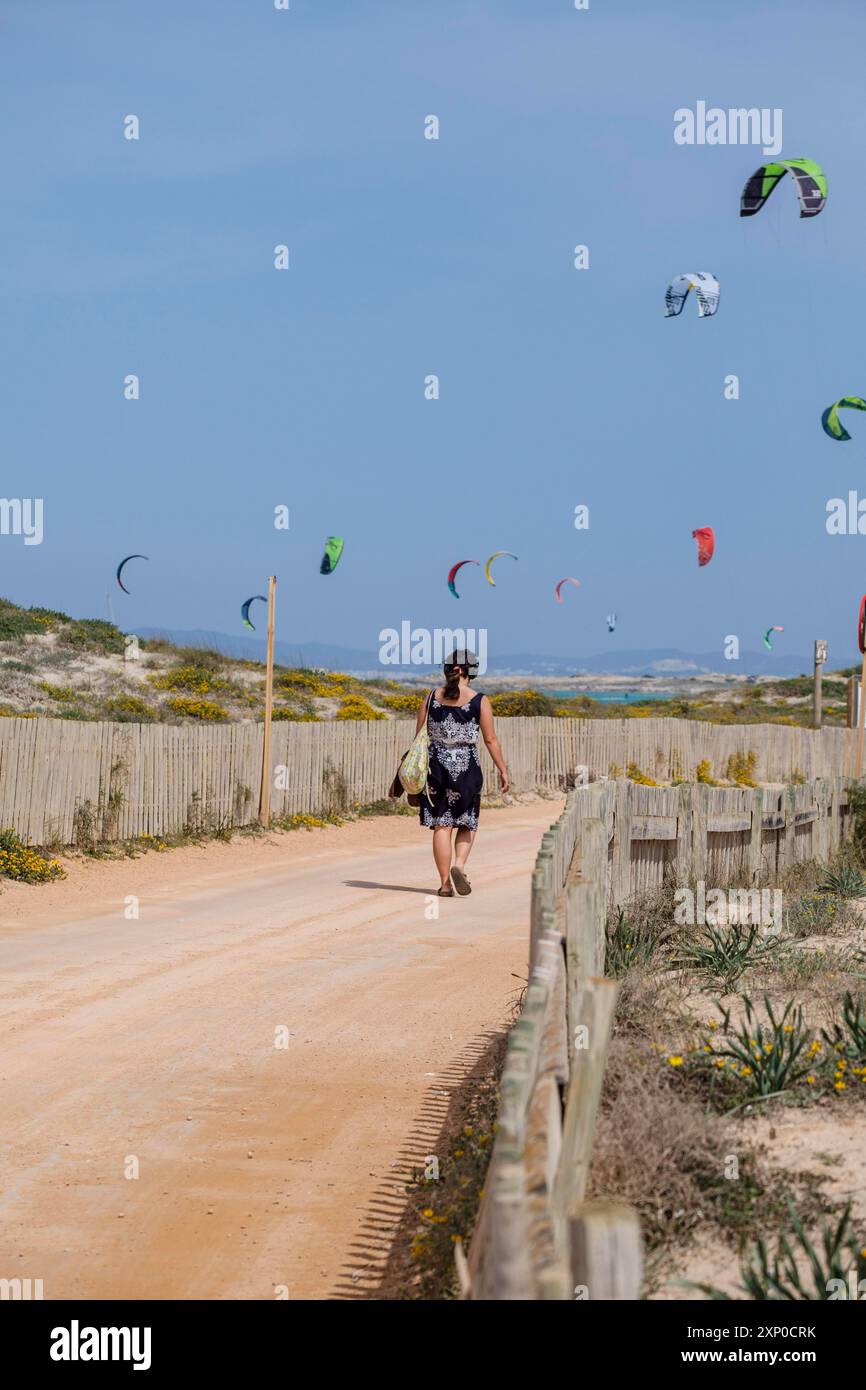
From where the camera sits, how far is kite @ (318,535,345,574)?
2912 cm

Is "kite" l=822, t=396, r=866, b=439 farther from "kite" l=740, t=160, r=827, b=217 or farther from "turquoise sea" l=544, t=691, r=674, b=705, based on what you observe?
"turquoise sea" l=544, t=691, r=674, b=705

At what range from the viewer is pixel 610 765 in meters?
31.7

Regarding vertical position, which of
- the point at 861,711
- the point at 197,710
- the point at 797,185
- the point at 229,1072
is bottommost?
the point at 229,1072

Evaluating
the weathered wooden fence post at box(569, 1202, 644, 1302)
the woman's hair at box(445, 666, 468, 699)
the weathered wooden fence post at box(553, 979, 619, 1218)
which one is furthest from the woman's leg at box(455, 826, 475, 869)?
the weathered wooden fence post at box(569, 1202, 644, 1302)

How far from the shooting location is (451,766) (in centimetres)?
1249

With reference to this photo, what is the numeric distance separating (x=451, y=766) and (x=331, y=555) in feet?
59.3

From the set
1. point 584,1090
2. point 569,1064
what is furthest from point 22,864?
point 584,1090

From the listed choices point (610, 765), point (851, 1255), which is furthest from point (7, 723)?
point (610, 765)

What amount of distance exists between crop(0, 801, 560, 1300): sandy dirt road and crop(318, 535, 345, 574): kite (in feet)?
52.4

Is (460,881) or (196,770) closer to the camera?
(460,881)

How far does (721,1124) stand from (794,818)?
7.21 meters

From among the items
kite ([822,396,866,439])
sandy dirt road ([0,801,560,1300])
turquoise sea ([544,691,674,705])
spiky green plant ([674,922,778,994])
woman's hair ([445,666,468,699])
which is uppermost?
kite ([822,396,866,439])

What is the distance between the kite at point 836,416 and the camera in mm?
15664

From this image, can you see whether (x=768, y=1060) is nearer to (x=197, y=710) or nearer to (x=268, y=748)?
(x=268, y=748)
